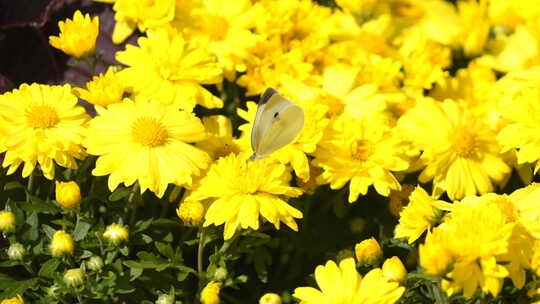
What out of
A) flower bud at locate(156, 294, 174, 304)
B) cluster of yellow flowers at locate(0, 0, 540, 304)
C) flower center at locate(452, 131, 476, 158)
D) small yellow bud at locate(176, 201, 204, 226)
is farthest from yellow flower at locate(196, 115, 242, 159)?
flower center at locate(452, 131, 476, 158)

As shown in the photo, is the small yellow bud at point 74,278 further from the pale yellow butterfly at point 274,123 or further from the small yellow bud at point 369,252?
the small yellow bud at point 369,252

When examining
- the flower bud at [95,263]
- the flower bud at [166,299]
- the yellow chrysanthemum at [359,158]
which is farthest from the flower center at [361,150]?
the flower bud at [95,263]

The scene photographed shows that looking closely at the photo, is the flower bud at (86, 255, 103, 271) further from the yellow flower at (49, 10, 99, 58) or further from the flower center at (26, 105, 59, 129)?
the yellow flower at (49, 10, 99, 58)

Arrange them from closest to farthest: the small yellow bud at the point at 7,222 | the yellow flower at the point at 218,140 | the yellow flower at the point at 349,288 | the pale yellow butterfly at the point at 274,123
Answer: the yellow flower at the point at 349,288, the pale yellow butterfly at the point at 274,123, the small yellow bud at the point at 7,222, the yellow flower at the point at 218,140

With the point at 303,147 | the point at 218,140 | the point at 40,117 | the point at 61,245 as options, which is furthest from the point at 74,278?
the point at 303,147

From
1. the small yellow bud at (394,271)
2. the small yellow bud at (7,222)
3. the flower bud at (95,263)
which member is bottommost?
the flower bud at (95,263)
